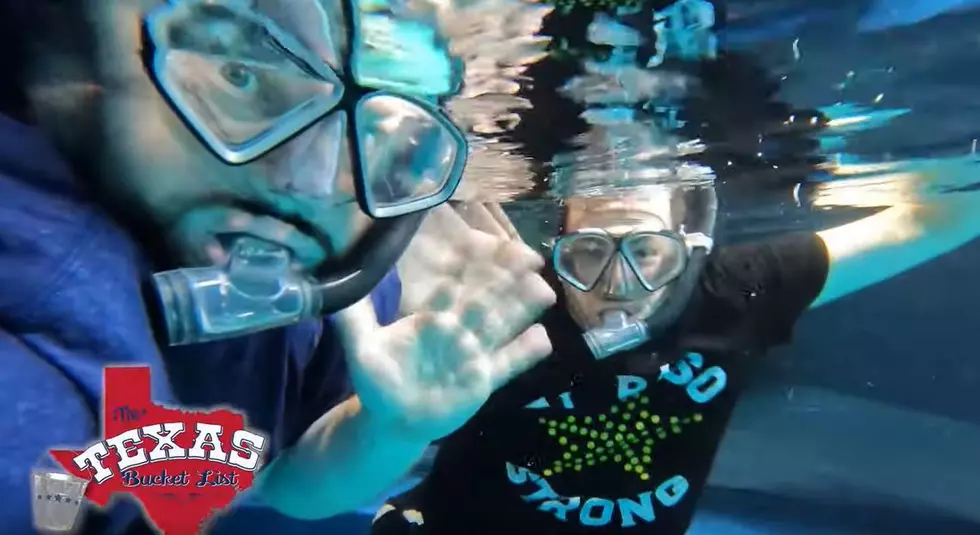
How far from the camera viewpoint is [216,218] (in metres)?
2.54

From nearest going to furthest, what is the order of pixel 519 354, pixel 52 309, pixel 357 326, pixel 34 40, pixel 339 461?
pixel 52 309, pixel 34 40, pixel 357 326, pixel 339 461, pixel 519 354

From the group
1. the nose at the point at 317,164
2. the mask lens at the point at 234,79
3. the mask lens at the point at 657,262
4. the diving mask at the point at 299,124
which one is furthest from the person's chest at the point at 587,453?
the mask lens at the point at 234,79

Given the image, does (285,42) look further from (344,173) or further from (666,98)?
(666,98)

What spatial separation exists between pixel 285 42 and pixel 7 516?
1794 millimetres

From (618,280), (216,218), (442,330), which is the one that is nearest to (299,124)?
(216,218)

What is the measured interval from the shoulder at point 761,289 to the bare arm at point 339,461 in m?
2.08

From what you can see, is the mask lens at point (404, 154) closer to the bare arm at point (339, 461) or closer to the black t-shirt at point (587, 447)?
the bare arm at point (339, 461)

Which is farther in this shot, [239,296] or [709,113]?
[709,113]

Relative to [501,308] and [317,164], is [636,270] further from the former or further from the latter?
[317,164]

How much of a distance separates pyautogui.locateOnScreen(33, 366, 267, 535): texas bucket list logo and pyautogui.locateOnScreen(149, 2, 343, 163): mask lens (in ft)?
3.61

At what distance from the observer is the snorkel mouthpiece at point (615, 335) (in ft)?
14.2

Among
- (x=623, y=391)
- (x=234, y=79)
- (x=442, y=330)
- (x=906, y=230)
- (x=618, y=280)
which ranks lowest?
(x=623, y=391)

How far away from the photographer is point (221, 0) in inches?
93.9

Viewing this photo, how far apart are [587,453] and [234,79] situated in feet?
9.54
